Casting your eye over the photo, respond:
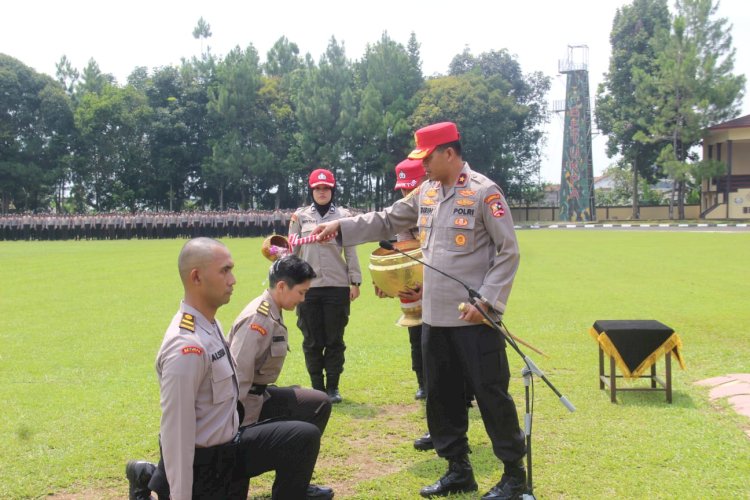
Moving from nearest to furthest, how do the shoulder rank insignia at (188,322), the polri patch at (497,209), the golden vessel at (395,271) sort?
the shoulder rank insignia at (188,322) → the polri patch at (497,209) → the golden vessel at (395,271)

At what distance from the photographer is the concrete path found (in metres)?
5.68

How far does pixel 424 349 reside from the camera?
4336 mm

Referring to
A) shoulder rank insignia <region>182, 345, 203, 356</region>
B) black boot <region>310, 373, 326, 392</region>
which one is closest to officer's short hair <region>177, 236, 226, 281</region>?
shoulder rank insignia <region>182, 345, 203, 356</region>

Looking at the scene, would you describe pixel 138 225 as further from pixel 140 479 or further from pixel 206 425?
pixel 206 425

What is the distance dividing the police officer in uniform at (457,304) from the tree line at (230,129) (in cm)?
4616

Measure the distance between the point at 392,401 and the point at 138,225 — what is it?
34.0 meters

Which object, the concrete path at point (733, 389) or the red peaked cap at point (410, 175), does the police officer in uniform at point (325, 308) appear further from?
the concrete path at point (733, 389)

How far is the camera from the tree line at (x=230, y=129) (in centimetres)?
4975

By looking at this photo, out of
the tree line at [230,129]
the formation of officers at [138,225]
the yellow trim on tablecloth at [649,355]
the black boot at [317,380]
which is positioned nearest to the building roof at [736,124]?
the tree line at [230,129]

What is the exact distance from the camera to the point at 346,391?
6.55 metres

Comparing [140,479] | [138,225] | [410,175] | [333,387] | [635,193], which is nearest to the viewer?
[140,479]

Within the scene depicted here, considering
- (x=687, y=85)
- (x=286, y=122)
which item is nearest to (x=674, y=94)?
(x=687, y=85)

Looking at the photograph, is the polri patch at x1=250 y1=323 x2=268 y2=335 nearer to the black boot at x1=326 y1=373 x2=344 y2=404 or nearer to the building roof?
the black boot at x1=326 y1=373 x2=344 y2=404

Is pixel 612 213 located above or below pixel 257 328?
above
